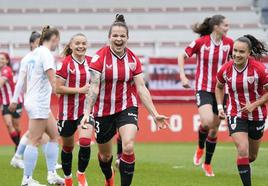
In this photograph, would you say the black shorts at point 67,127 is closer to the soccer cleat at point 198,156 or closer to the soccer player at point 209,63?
the soccer player at point 209,63

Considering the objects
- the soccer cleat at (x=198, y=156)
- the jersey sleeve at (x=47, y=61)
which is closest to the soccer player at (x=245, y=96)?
the jersey sleeve at (x=47, y=61)

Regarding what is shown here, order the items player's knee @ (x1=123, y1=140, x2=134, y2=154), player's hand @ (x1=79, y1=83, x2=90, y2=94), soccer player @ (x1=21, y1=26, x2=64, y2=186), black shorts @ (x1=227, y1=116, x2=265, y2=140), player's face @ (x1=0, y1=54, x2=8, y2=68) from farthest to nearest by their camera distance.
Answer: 1. player's face @ (x1=0, y1=54, x2=8, y2=68)
2. soccer player @ (x1=21, y1=26, x2=64, y2=186)
3. player's hand @ (x1=79, y1=83, x2=90, y2=94)
4. black shorts @ (x1=227, y1=116, x2=265, y2=140)
5. player's knee @ (x1=123, y1=140, x2=134, y2=154)

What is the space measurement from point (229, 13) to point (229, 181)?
2024cm

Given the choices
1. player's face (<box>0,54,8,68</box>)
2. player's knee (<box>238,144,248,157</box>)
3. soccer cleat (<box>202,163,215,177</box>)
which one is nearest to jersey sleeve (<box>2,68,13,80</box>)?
player's face (<box>0,54,8,68</box>)

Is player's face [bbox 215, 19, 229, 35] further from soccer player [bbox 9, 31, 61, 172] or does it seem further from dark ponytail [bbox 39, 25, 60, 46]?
dark ponytail [bbox 39, 25, 60, 46]

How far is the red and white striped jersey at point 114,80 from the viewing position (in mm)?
8812

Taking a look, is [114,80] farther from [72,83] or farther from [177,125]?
[177,125]

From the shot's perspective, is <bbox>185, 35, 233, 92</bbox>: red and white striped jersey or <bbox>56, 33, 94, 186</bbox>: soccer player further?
<bbox>185, 35, 233, 92</bbox>: red and white striped jersey

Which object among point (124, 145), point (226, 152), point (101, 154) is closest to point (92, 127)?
point (101, 154)

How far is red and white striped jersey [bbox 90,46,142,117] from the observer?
28.9 feet

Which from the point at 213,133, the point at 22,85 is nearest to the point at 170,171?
the point at 213,133

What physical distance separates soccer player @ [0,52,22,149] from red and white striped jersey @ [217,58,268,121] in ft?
26.2

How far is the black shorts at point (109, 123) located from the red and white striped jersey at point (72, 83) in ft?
3.63

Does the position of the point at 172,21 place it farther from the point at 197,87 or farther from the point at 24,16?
the point at 197,87
